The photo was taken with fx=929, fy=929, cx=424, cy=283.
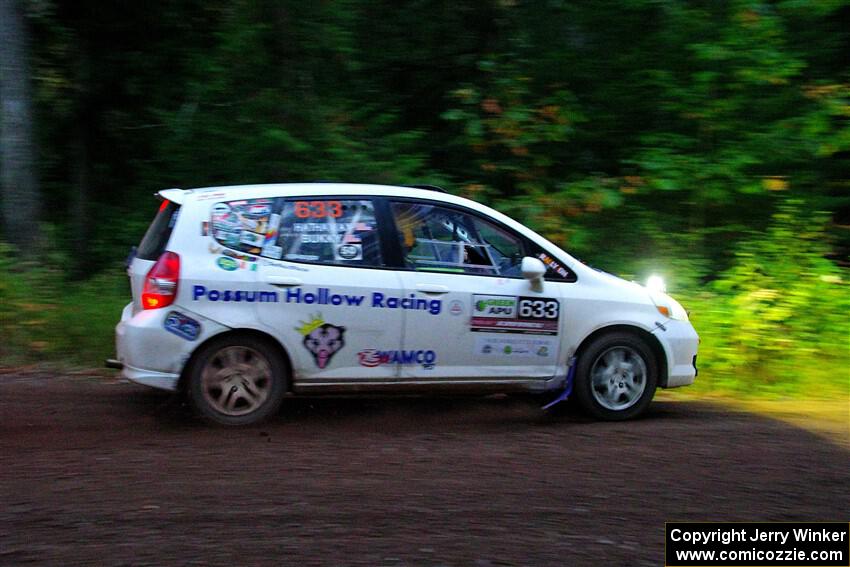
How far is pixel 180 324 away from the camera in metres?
6.44

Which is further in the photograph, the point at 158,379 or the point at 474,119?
the point at 474,119

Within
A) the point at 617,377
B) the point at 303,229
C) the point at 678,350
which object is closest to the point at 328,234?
the point at 303,229

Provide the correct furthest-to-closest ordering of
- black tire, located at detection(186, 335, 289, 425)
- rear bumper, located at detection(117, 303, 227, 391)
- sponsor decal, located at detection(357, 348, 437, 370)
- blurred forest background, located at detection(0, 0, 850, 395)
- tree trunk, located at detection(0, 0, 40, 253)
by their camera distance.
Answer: blurred forest background, located at detection(0, 0, 850, 395)
tree trunk, located at detection(0, 0, 40, 253)
sponsor decal, located at detection(357, 348, 437, 370)
black tire, located at detection(186, 335, 289, 425)
rear bumper, located at detection(117, 303, 227, 391)

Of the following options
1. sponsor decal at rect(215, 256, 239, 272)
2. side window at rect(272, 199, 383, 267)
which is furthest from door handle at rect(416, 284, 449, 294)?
sponsor decal at rect(215, 256, 239, 272)

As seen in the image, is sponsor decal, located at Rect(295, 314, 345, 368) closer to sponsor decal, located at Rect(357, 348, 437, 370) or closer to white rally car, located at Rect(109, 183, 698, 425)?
white rally car, located at Rect(109, 183, 698, 425)

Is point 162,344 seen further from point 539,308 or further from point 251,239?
point 539,308

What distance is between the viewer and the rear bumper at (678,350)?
721cm

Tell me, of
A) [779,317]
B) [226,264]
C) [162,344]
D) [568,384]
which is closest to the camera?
[162,344]

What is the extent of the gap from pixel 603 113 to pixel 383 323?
6.10 meters

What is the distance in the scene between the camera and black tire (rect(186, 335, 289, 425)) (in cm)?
654

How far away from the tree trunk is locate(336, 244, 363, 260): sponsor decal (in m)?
4.94

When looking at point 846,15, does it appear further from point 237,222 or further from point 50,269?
point 50,269

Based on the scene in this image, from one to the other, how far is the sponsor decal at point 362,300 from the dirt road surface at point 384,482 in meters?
0.91

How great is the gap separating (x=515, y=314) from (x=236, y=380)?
2096 millimetres
